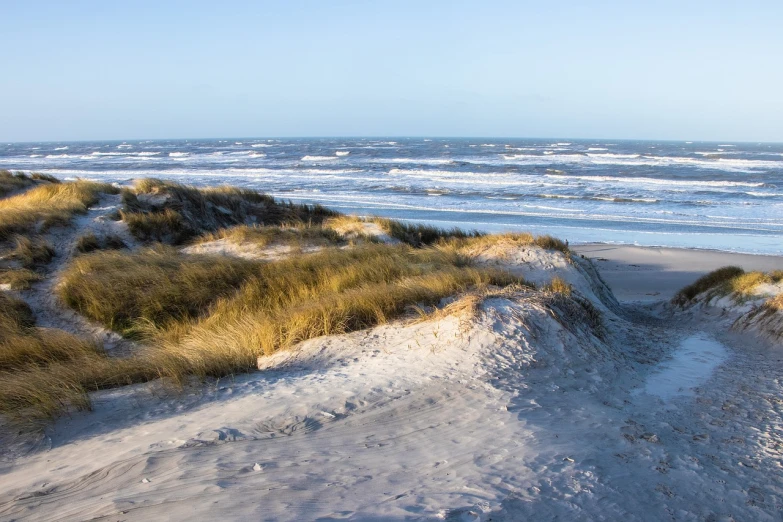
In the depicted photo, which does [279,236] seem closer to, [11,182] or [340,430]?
[340,430]

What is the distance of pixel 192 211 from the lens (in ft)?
48.5

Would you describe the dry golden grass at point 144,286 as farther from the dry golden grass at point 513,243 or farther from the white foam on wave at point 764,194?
the white foam on wave at point 764,194

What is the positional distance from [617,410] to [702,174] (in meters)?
46.5

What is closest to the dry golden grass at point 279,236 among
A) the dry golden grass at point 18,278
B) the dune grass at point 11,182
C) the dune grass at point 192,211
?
the dune grass at point 192,211

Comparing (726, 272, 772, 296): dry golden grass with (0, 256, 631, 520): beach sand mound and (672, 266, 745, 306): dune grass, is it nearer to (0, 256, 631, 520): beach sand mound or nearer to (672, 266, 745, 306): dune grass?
(672, 266, 745, 306): dune grass

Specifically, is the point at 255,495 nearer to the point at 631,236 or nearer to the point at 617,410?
the point at 617,410

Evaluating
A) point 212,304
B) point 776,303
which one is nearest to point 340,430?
point 212,304

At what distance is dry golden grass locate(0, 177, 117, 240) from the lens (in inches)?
451

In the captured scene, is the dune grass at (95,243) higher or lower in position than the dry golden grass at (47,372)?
higher

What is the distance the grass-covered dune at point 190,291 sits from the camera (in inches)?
216

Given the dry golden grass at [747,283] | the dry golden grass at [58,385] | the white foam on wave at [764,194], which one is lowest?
the dry golden grass at [747,283]

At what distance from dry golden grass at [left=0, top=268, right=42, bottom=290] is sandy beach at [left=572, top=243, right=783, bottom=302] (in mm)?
12393

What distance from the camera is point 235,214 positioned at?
16.5 m

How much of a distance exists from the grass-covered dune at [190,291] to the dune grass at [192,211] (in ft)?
0.18
